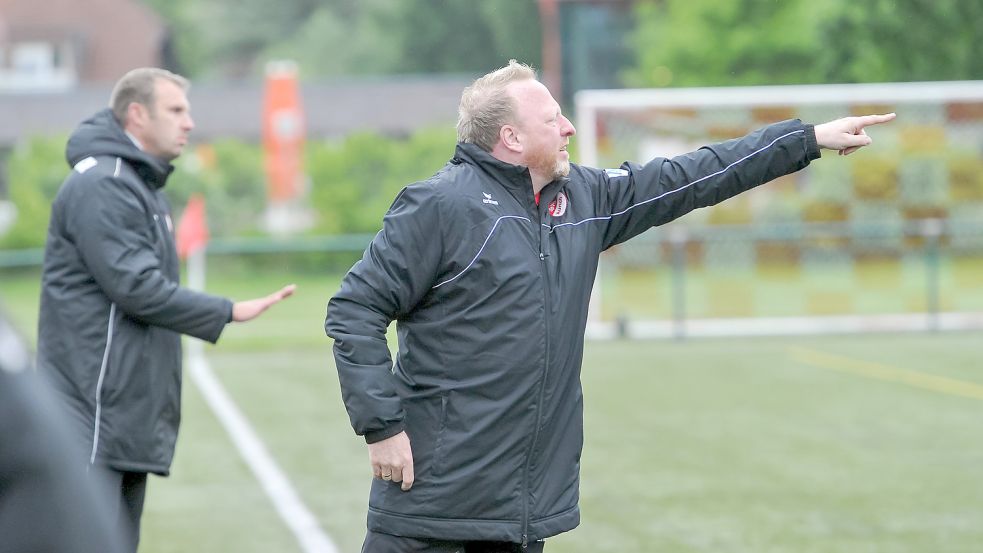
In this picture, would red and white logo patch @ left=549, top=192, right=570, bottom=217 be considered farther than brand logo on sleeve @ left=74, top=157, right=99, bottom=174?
No

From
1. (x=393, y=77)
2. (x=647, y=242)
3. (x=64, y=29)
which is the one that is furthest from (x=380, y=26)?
(x=647, y=242)

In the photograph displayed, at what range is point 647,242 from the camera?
19781mm

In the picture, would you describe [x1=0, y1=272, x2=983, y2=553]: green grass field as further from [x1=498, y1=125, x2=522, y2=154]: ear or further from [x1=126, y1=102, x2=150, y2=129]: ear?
[x1=498, y1=125, x2=522, y2=154]: ear

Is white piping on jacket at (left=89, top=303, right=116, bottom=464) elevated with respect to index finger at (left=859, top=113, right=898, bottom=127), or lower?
lower

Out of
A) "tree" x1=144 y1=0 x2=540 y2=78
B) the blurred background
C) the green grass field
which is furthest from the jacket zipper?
"tree" x1=144 y1=0 x2=540 y2=78

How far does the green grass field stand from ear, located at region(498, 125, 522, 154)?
3.43m

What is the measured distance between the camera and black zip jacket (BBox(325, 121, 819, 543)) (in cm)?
401

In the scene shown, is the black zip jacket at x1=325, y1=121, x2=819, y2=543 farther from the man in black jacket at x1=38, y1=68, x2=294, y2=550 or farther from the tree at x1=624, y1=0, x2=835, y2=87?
the tree at x1=624, y1=0, x2=835, y2=87

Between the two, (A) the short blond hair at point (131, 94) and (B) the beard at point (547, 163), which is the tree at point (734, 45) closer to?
(A) the short blond hair at point (131, 94)

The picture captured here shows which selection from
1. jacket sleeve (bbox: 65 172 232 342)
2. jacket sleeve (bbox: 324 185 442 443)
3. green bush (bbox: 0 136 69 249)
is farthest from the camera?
green bush (bbox: 0 136 69 249)

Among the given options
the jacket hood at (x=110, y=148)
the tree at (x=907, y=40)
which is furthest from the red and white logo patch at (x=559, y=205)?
the tree at (x=907, y=40)

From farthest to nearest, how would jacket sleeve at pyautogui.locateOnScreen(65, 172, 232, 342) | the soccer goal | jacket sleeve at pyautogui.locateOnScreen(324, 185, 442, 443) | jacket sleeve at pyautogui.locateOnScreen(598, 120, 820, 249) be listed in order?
the soccer goal → jacket sleeve at pyautogui.locateOnScreen(65, 172, 232, 342) → jacket sleeve at pyautogui.locateOnScreen(598, 120, 820, 249) → jacket sleeve at pyautogui.locateOnScreen(324, 185, 442, 443)

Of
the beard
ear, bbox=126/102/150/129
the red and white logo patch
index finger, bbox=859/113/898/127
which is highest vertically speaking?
ear, bbox=126/102/150/129

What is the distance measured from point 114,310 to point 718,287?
15.0 m
